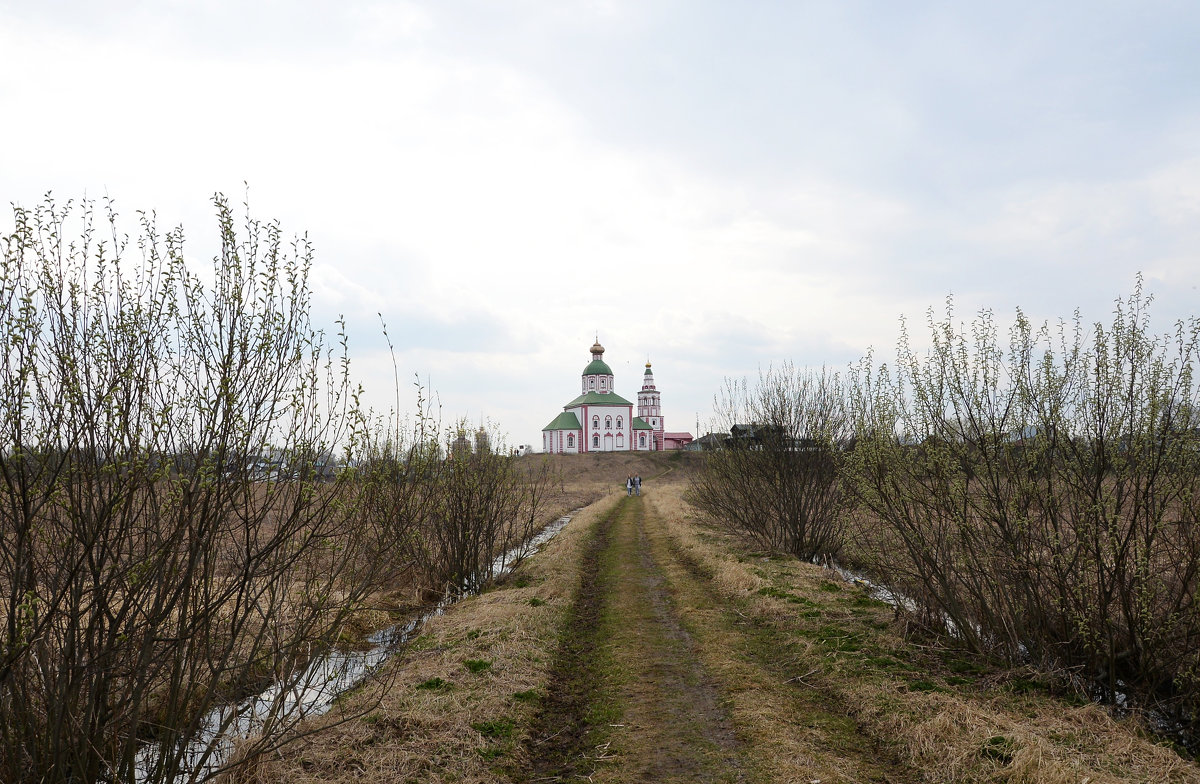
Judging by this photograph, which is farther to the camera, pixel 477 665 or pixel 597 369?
pixel 597 369

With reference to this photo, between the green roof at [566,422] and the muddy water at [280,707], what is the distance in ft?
236

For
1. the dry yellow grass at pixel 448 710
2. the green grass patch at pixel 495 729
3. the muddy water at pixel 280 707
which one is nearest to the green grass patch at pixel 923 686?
the dry yellow grass at pixel 448 710

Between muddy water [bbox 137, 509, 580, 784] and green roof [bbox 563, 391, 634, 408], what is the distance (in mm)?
71537

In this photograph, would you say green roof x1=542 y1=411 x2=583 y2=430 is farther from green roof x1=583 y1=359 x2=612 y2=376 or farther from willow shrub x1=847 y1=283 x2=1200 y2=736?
willow shrub x1=847 y1=283 x2=1200 y2=736

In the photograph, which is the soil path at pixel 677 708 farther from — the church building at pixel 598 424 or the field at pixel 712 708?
the church building at pixel 598 424

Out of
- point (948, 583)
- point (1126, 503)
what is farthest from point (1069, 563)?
point (948, 583)

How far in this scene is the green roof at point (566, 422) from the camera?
85.9m

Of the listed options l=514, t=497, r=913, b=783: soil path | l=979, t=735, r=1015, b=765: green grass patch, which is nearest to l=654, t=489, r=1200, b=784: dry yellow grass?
l=979, t=735, r=1015, b=765: green grass patch

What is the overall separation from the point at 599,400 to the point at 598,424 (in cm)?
309

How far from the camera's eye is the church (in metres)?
85.0

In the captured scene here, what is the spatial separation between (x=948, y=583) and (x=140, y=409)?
26.3ft

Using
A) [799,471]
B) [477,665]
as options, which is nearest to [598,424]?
[799,471]

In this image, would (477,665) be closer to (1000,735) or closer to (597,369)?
(1000,735)

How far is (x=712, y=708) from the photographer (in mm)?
6828
